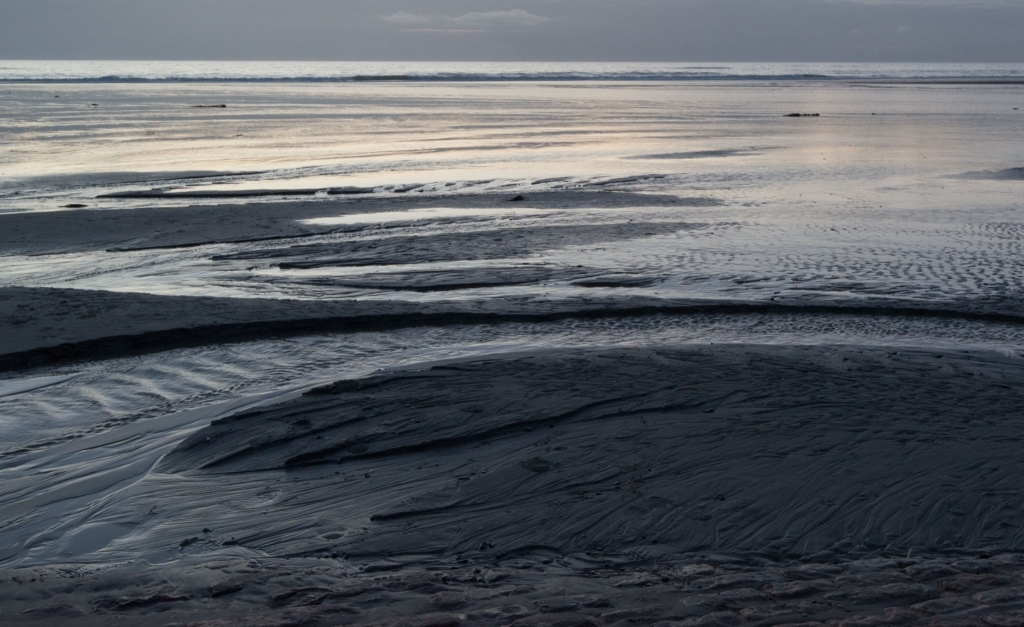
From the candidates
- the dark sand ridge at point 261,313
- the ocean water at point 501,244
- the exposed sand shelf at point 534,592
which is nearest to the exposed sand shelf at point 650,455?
the exposed sand shelf at point 534,592

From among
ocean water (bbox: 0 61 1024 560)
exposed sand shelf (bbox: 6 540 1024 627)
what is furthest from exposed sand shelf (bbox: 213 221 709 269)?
exposed sand shelf (bbox: 6 540 1024 627)

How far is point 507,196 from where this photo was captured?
645 inches

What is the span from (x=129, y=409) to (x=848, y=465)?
4503mm

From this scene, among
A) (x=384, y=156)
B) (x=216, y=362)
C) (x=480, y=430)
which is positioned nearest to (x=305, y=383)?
(x=216, y=362)

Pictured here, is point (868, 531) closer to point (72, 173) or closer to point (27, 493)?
point (27, 493)

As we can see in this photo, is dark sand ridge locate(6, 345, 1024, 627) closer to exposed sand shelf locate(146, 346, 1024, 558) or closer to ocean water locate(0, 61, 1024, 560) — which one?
exposed sand shelf locate(146, 346, 1024, 558)

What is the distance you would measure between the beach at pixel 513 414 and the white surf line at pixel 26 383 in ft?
0.09

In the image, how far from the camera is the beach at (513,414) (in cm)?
A: 381

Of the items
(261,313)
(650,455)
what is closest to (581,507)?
(650,455)

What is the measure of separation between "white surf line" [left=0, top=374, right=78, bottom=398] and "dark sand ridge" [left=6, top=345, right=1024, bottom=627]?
71.9 inches

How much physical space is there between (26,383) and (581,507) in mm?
4415

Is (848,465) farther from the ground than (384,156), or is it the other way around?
(384,156)

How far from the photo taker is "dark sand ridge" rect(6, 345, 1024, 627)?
3.64 m

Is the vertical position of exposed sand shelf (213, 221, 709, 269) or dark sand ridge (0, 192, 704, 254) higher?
dark sand ridge (0, 192, 704, 254)
